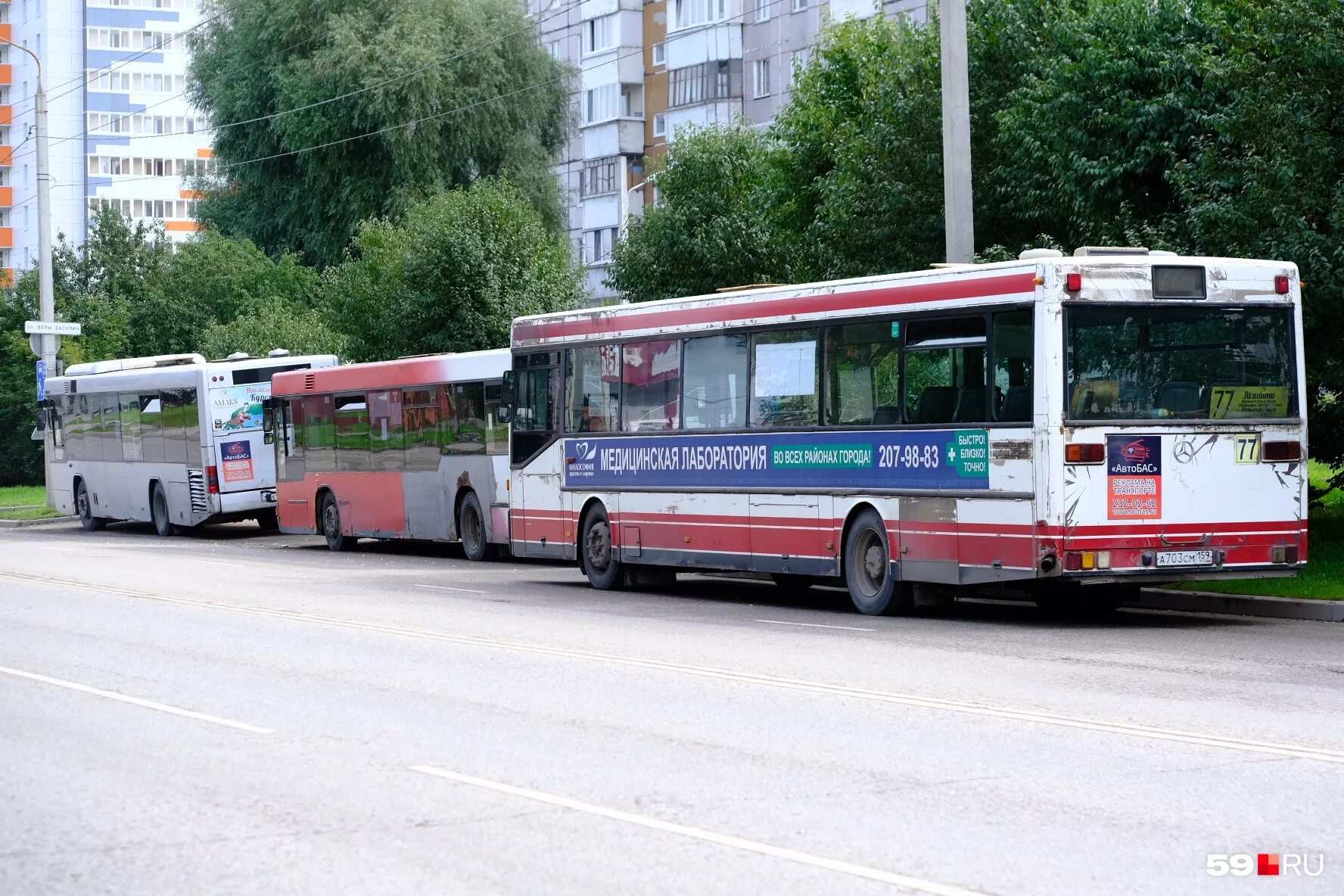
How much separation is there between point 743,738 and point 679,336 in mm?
11033

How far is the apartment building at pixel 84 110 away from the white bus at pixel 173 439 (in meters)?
79.2

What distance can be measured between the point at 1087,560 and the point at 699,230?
24.5 meters

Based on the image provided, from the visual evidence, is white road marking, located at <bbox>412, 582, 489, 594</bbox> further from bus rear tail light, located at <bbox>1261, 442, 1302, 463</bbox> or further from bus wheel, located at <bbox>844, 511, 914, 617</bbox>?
bus rear tail light, located at <bbox>1261, 442, 1302, 463</bbox>

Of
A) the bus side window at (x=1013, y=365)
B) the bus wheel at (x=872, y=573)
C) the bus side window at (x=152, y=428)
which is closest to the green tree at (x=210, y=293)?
the bus side window at (x=152, y=428)

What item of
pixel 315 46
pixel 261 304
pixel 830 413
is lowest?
pixel 830 413

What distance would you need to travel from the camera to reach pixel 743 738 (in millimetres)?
10258

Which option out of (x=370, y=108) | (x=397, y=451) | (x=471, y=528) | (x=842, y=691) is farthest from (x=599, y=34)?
(x=842, y=691)

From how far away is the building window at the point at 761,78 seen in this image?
58.5 metres

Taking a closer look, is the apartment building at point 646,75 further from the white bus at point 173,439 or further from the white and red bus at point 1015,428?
the white and red bus at point 1015,428

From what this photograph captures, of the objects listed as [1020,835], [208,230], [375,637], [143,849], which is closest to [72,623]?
[375,637]

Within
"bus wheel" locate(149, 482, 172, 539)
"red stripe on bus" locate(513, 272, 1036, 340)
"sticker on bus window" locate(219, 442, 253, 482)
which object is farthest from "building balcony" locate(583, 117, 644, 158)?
"red stripe on bus" locate(513, 272, 1036, 340)

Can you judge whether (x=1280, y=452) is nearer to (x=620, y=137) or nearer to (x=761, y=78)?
(x=761, y=78)

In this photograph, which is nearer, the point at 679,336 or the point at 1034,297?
the point at 1034,297

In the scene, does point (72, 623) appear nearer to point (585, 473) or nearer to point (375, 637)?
point (375, 637)
